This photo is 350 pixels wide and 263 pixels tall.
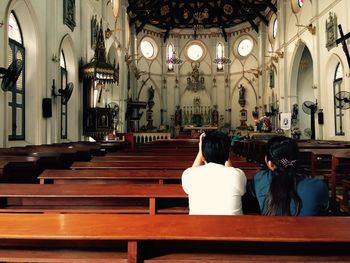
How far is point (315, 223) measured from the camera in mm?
1615

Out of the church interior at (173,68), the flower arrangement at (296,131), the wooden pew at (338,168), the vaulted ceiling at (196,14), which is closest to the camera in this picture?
the wooden pew at (338,168)

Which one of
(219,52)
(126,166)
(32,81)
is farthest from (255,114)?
(126,166)

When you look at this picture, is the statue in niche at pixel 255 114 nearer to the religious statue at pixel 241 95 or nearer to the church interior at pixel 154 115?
the church interior at pixel 154 115

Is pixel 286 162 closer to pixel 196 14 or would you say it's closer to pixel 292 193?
pixel 292 193

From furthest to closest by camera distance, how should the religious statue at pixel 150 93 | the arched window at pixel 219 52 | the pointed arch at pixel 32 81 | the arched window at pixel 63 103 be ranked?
the arched window at pixel 219 52 < the religious statue at pixel 150 93 < the arched window at pixel 63 103 < the pointed arch at pixel 32 81

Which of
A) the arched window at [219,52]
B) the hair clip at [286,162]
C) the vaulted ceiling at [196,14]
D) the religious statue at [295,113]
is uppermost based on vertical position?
the vaulted ceiling at [196,14]

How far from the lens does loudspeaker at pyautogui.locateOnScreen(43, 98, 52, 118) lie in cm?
1017

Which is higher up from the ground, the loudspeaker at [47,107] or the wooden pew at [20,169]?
the loudspeaker at [47,107]

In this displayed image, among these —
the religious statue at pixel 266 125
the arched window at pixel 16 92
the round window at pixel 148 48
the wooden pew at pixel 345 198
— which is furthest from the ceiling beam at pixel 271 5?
the wooden pew at pixel 345 198

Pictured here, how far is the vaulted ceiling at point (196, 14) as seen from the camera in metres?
25.0

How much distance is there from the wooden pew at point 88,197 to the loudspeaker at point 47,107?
727 cm

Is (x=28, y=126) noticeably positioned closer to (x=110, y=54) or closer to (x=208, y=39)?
(x=110, y=54)

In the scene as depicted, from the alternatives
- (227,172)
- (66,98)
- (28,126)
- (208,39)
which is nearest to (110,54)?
(66,98)

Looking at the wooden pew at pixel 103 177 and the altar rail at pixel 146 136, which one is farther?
the altar rail at pixel 146 136
